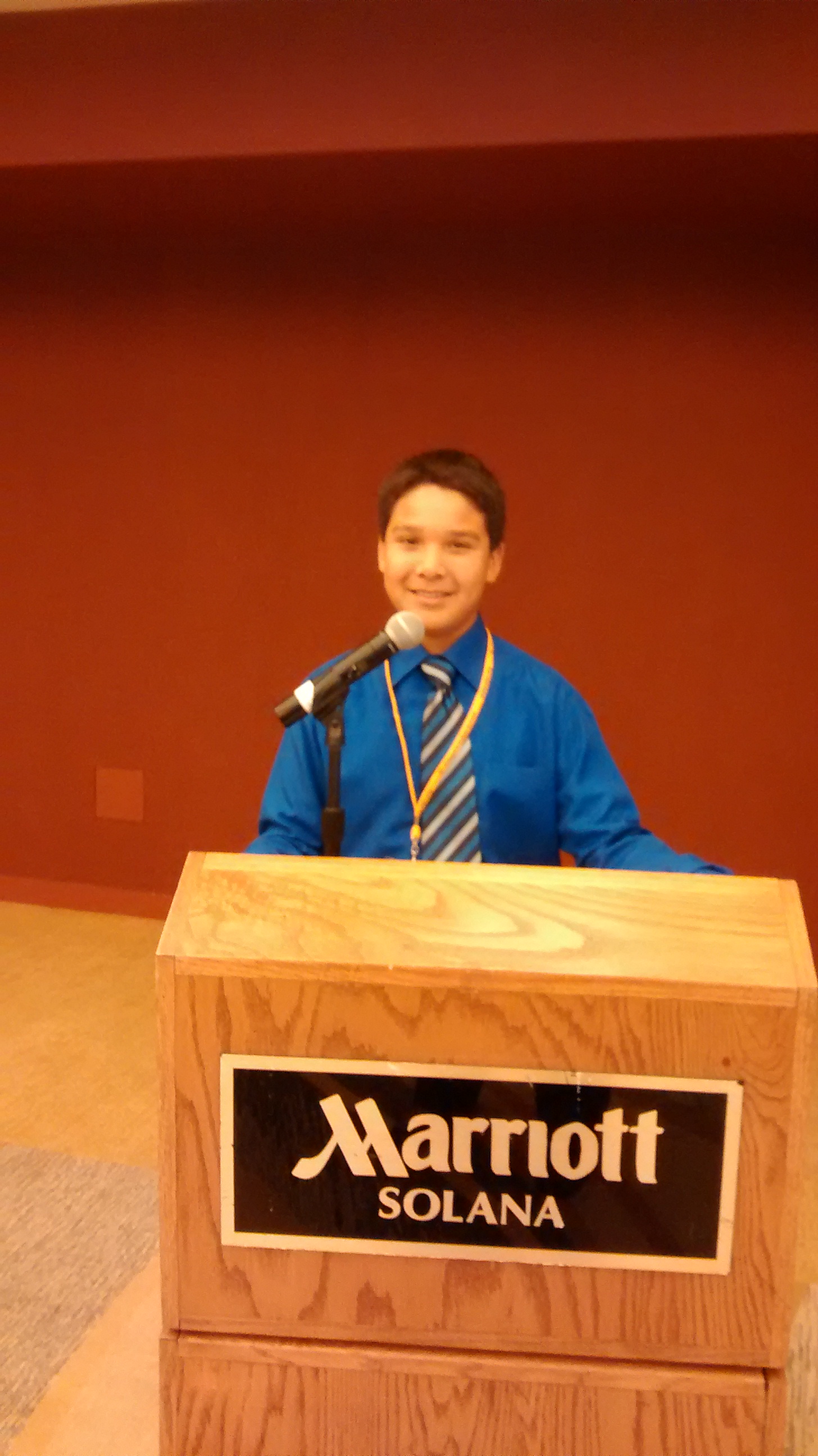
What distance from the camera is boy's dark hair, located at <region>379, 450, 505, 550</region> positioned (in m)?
1.37

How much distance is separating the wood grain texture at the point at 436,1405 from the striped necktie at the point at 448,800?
58 cm

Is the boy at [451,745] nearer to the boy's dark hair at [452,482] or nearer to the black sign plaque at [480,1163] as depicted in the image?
the boy's dark hair at [452,482]

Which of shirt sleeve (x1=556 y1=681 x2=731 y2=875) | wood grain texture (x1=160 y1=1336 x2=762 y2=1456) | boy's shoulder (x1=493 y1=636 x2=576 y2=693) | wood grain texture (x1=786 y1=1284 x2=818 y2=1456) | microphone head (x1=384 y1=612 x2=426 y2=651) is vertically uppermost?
microphone head (x1=384 y1=612 x2=426 y2=651)

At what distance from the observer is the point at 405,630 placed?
1102mm

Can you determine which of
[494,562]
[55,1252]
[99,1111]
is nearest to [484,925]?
[494,562]

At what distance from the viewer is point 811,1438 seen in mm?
1529

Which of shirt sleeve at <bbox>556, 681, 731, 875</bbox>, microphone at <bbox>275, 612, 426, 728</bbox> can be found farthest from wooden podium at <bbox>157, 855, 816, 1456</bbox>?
shirt sleeve at <bbox>556, 681, 731, 875</bbox>

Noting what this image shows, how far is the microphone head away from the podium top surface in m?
0.23

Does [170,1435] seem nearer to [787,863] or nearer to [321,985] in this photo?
[321,985]

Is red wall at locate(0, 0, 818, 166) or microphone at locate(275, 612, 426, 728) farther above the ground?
red wall at locate(0, 0, 818, 166)

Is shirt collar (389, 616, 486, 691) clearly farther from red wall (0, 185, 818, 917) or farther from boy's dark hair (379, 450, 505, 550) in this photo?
red wall (0, 185, 818, 917)

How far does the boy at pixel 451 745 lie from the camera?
132 centimetres

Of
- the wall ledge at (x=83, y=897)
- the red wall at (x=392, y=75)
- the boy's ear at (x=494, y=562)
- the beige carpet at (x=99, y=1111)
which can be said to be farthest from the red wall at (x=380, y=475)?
the boy's ear at (x=494, y=562)

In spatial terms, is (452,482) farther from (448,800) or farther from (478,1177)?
(478,1177)
